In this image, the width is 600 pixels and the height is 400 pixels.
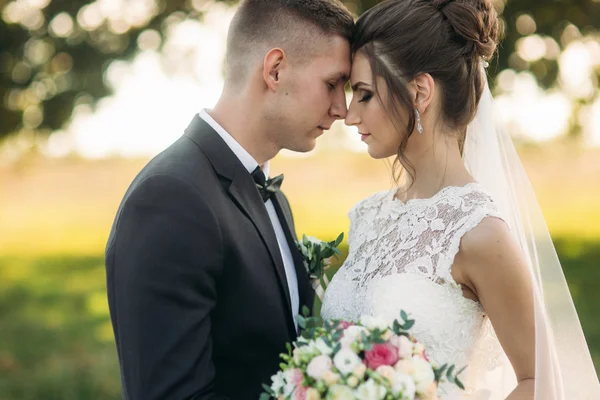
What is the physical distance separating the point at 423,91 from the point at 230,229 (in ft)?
3.76

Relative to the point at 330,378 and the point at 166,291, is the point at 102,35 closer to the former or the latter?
the point at 166,291

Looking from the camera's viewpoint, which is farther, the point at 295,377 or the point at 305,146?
the point at 305,146

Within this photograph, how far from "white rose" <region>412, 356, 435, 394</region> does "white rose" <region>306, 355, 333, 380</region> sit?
11.5 inches

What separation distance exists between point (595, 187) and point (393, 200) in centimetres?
1982

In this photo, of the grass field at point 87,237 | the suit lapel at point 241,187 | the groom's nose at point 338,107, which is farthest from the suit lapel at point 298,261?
the grass field at point 87,237

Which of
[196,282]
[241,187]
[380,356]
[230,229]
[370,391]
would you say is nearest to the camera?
[370,391]

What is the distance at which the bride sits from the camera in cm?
308

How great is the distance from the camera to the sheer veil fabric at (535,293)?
3.13 m

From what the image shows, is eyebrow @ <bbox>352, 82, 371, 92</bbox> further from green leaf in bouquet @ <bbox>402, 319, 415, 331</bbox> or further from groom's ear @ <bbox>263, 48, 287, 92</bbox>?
green leaf in bouquet @ <bbox>402, 319, 415, 331</bbox>

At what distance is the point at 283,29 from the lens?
352 cm

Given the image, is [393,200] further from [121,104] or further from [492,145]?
[121,104]

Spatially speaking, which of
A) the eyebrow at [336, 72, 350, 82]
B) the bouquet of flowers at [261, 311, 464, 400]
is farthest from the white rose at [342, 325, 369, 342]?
the eyebrow at [336, 72, 350, 82]

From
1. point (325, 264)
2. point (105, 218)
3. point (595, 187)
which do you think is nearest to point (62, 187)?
point (105, 218)

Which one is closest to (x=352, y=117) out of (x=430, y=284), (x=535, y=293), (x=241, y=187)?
(x=241, y=187)
